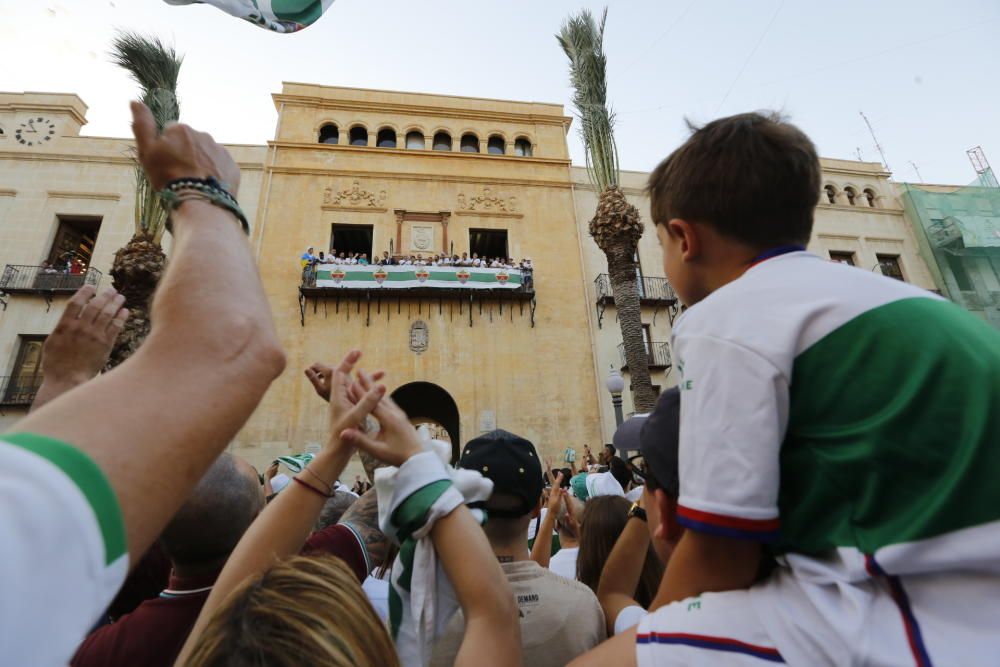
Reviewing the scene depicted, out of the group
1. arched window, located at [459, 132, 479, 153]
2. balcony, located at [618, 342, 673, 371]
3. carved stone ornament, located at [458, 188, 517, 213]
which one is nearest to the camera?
balcony, located at [618, 342, 673, 371]

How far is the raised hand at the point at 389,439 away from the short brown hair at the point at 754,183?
1.00m

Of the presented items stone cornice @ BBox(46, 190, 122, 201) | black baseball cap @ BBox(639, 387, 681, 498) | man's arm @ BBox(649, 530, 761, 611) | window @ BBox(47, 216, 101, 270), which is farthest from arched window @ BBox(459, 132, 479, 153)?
man's arm @ BBox(649, 530, 761, 611)

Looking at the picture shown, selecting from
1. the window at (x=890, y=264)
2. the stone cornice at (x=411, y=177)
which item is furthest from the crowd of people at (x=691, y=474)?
the window at (x=890, y=264)

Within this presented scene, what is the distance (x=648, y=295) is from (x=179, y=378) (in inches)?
672

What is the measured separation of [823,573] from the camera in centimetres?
90

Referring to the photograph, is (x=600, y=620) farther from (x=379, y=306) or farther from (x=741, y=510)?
(x=379, y=306)

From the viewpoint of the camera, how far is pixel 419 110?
18562 mm

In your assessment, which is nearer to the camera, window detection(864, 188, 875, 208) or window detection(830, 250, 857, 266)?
window detection(830, 250, 857, 266)

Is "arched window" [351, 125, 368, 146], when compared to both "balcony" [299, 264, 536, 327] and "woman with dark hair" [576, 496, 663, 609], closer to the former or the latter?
"balcony" [299, 264, 536, 327]

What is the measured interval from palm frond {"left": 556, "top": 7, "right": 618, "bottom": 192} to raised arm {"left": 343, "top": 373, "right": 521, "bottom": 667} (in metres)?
11.2

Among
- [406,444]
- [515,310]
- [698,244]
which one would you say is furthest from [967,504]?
[515,310]

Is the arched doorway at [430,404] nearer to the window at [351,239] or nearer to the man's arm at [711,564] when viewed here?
the window at [351,239]

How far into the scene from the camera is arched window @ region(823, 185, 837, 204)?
68.6ft

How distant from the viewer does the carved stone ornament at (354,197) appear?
16672mm
